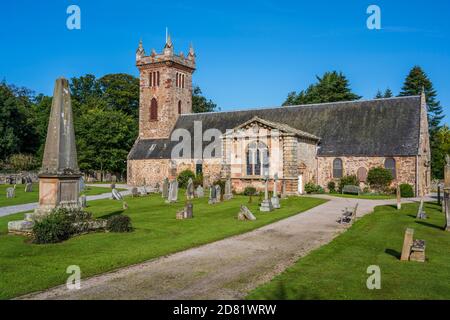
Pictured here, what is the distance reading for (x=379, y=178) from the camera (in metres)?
35.4

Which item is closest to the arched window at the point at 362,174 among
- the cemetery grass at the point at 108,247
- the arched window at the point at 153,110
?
the cemetery grass at the point at 108,247

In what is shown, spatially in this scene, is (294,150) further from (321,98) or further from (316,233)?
(321,98)

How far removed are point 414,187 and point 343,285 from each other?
28.4 metres

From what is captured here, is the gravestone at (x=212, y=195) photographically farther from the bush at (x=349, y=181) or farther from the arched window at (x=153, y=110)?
the arched window at (x=153, y=110)

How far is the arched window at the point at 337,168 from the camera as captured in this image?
1503 inches

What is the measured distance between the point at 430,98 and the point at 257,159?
4405 cm

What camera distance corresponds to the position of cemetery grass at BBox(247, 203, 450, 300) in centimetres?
872

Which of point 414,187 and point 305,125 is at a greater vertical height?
point 305,125

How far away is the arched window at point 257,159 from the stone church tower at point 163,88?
52.3 ft

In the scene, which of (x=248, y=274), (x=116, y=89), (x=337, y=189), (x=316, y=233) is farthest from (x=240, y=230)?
(x=116, y=89)

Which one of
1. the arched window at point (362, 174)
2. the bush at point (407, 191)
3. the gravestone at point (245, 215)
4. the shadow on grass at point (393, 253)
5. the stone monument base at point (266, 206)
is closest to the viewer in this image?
the shadow on grass at point (393, 253)

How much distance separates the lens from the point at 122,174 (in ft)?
214

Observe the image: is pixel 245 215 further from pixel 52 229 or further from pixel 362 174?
pixel 362 174

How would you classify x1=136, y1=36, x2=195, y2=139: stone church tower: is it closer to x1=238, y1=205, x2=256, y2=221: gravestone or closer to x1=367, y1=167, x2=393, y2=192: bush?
x1=367, y1=167, x2=393, y2=192: bush
